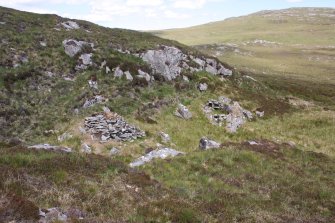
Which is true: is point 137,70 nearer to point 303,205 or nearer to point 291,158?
point 291,158

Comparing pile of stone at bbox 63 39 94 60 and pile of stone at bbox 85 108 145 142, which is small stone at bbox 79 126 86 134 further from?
pile of stone at bbox 63 39 94 60

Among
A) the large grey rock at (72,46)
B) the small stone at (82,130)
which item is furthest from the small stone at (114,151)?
the large grey rock at (72,46)

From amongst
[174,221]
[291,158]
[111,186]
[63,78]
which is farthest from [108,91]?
[174,221]

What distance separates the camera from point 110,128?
28.5 meters

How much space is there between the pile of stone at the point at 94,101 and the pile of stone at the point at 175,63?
10.3 metres

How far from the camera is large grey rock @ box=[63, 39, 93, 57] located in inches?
1658

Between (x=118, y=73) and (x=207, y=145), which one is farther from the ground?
(x=118, y=73)

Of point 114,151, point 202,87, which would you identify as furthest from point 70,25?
point 114,151

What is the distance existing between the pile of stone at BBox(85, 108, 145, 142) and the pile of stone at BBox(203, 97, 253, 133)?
990 centimetres

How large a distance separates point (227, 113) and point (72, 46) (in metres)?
19.5

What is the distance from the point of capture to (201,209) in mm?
13609

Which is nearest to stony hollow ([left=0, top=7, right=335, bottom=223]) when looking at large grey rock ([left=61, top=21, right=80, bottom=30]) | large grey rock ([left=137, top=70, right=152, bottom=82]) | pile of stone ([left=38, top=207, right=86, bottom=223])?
pile of stone ([left=38, top=207, right=86, bottom=223])

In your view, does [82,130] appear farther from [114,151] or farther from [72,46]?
[72,46]

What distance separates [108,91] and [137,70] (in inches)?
247
